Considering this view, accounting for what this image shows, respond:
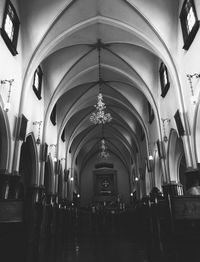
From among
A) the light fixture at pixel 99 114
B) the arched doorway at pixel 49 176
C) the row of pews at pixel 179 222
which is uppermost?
the light fixture at pixel 99 114

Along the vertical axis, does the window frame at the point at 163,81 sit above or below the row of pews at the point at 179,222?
above

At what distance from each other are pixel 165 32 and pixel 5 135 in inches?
374

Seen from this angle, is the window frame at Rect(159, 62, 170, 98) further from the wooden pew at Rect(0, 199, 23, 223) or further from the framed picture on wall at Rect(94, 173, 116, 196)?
the framed picture on wall at Rect(94, 173, 116, 196)

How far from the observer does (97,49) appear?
14.7 metres

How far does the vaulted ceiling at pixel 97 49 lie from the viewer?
11.3 meters

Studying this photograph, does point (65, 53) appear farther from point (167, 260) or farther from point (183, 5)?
point (167, 260)

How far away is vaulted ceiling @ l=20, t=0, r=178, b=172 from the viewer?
1127cm

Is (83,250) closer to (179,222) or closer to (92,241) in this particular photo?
(92,241)

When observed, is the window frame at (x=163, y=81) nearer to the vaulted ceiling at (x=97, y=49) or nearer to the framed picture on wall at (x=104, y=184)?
the vaulted ceiling at (x=97, y=49)

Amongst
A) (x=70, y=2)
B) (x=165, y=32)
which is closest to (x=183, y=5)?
(x=165, y=32)

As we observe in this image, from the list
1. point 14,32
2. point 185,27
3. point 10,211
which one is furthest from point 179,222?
point 14,32

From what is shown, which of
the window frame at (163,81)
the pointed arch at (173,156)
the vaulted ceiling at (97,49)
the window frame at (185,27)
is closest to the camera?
the window frame at (185,27)

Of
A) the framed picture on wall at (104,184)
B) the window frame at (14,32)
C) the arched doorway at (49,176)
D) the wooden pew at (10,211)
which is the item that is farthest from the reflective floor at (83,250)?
the framed picture on wall at (104,184)

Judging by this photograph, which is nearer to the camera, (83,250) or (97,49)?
(83,250)
